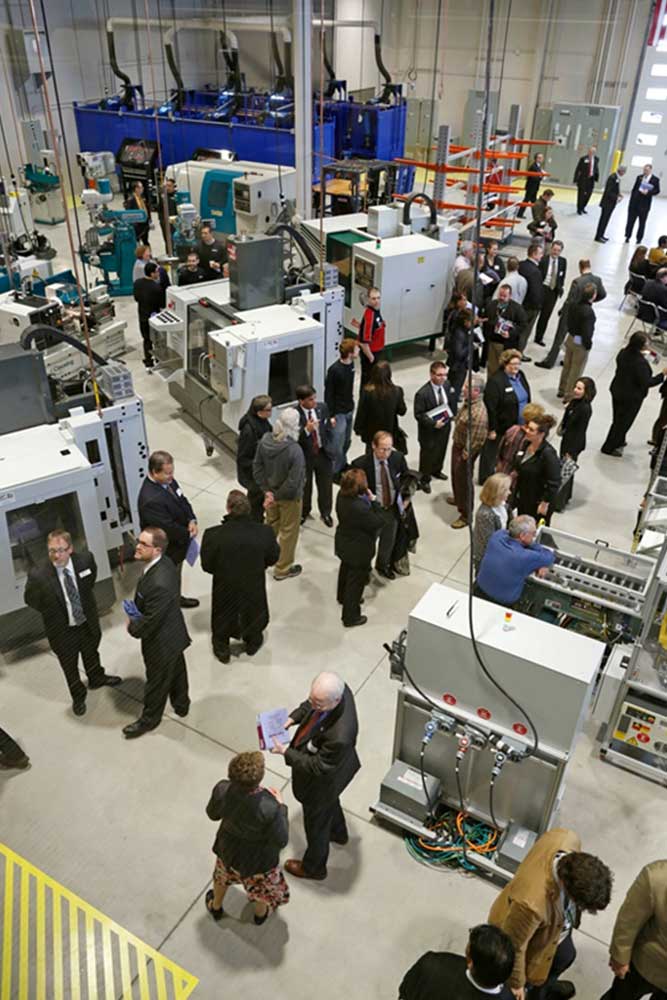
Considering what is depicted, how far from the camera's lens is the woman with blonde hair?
480cm

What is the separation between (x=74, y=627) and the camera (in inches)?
182

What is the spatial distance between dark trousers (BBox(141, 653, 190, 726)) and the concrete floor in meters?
0.11

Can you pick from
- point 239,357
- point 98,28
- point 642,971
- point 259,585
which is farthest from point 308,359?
point 98,28

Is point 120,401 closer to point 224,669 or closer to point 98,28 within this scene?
point 224,669

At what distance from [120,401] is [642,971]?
14.8 ft

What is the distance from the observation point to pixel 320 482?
650cm

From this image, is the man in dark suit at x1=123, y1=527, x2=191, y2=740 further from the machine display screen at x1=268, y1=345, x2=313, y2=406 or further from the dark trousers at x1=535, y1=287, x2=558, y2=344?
the dark trousers at x1=535, y1=287, x2=558, y2=344

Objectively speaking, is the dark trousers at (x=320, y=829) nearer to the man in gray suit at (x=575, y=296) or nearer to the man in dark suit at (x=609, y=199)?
the man in gray suit at (x=575, y=296)

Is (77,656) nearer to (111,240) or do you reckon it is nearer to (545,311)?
(545,311)

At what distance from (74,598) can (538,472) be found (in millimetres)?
3393

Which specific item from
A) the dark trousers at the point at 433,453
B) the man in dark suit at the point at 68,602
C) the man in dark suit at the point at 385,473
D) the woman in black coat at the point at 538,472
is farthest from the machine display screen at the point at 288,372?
the man in dark suit at the point at 68,602

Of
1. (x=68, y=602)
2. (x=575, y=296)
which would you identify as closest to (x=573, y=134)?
(x=575, y=296)

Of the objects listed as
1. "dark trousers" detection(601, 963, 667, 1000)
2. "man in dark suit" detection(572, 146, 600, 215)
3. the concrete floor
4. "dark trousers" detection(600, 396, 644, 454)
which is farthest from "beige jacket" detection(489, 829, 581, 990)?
"man in dark suit" detection(572, 146, 600, 215)

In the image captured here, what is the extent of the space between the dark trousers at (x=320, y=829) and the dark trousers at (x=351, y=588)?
171 centimetres
